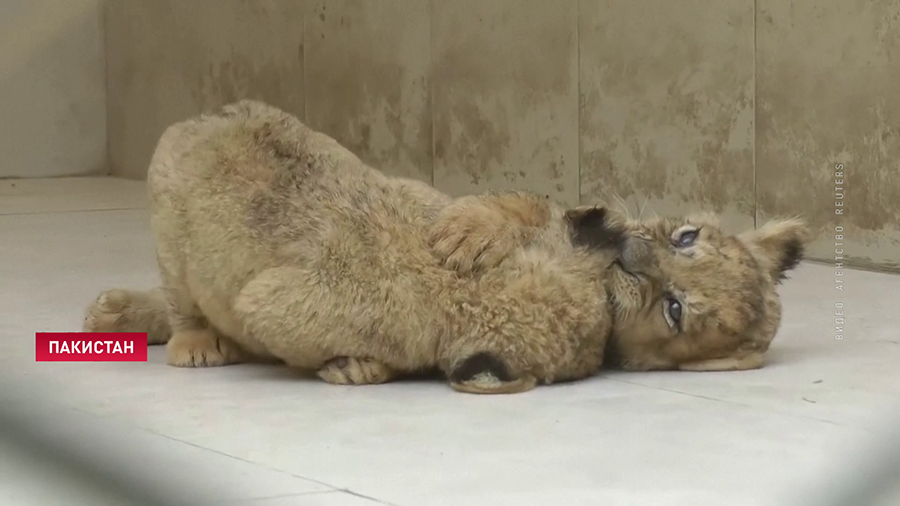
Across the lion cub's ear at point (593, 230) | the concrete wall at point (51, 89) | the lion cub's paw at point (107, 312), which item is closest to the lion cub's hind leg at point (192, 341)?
the lion cub's paw at point (107, 312)

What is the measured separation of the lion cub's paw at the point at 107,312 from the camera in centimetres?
420

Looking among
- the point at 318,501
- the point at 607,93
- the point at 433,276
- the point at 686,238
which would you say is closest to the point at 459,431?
the point at 433,276

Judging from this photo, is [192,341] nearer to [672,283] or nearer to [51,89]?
[672,283]

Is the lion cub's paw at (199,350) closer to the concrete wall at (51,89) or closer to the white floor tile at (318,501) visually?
the white floor tile at (318,501)

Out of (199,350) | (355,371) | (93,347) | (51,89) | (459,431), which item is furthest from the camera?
(51,89)

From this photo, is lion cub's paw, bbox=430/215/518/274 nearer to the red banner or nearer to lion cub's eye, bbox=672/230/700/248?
lion cub's eye, bbox=672/230/700/248

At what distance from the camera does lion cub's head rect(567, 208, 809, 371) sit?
11.5 ft

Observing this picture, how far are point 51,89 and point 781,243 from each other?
9.07m

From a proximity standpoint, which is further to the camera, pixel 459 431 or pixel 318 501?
pixel 459 431

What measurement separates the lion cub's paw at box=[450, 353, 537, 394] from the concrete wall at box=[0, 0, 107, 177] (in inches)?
346

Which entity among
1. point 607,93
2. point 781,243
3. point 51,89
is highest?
point 51,89

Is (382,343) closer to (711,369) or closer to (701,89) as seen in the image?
(711,369)

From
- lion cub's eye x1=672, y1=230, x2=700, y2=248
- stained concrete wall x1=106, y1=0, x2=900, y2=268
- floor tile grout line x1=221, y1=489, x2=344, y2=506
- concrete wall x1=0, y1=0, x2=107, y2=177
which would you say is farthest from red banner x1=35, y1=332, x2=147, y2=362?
concrete wall x1=0, y1=0, x2=107, y2=177

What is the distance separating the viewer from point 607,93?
7426 millimetres
